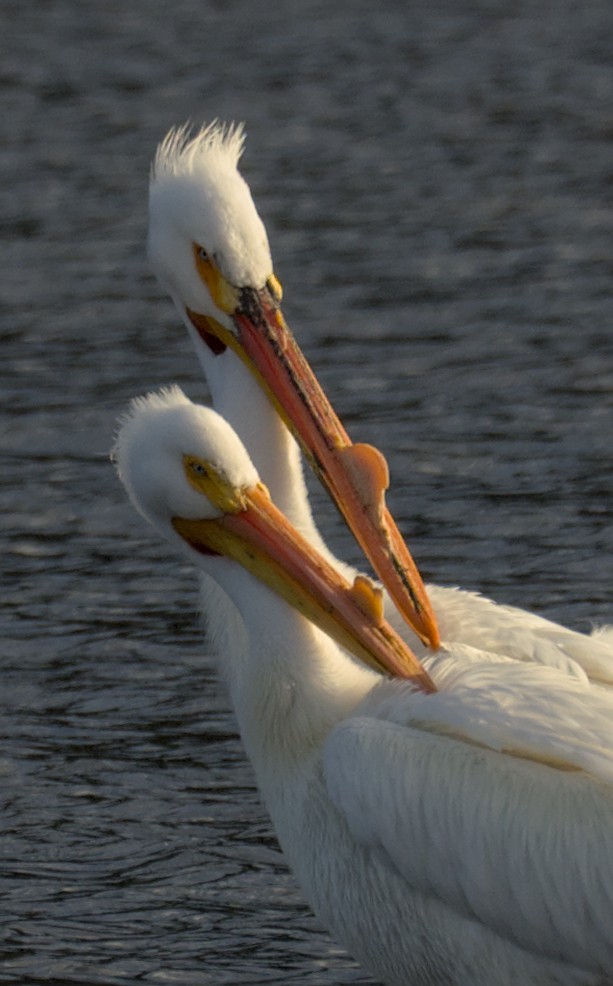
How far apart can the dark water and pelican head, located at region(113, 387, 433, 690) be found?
3.34ft

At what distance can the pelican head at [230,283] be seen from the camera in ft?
17.6

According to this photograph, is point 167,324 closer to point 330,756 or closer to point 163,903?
point 163,903

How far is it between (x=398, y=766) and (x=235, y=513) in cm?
73

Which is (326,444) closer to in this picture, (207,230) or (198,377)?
(207,230)

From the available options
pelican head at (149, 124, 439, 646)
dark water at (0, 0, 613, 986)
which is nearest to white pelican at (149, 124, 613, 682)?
pelican head at (149, 124, 439, 646)

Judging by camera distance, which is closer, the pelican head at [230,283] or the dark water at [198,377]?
the pelican head at [230,283]

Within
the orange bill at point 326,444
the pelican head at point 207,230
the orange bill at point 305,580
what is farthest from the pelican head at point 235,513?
the pelican head at point 207,230

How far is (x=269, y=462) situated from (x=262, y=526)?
67 cm

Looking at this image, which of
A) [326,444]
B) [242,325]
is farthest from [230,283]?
[326,444]

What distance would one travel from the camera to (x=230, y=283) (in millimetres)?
5539

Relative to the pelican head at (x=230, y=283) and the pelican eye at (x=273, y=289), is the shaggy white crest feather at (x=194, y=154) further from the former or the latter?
the pelican eye at (x=273, y=289)

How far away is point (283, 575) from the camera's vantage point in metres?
4.81

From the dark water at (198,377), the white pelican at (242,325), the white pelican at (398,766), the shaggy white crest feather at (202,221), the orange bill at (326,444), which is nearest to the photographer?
the white pelican at (398,766)

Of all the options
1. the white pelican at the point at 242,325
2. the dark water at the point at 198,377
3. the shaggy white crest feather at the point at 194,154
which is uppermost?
the shaggy white crest feather at the point at 194,154
